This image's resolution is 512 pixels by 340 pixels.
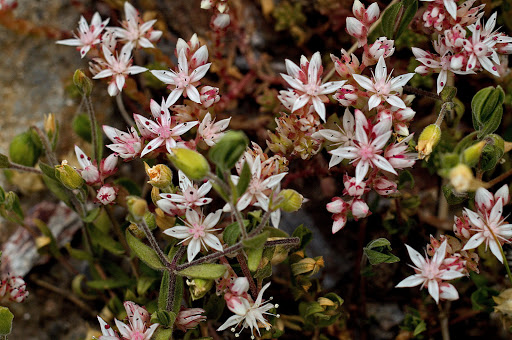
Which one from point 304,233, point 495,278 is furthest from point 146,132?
point 495,278

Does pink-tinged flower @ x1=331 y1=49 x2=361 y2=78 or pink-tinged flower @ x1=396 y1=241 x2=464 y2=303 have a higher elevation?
pink-tinged flower @ x1=331 y1=49 x2=361 y2=78

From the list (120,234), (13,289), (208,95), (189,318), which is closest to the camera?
(189,318)

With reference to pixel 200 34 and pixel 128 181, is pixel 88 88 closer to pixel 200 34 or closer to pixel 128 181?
pixel 128 181

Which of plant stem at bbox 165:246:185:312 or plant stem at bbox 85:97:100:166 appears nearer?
plant stem at bbox 165:246:185:312

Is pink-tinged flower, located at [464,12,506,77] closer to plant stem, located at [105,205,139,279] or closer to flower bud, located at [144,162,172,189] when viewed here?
flower bud, located at [144,162,172,189]

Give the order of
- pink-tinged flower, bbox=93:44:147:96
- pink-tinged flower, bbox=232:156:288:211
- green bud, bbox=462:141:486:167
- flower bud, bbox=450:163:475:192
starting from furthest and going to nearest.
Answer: pink-tinged flower, bbox=93:44:147:96, pink-tinged flower, bbox=232:156:288:211, green bud, bbox=462:141:486:167, flower bud, bbox=450:163:475:192

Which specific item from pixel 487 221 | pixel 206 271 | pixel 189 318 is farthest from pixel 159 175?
pixel 487 221

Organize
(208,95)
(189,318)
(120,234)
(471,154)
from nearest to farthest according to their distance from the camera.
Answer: (471,154) → (189,318) → (208,95) → (120,234)

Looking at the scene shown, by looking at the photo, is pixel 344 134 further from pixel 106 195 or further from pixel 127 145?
pixel 106 195

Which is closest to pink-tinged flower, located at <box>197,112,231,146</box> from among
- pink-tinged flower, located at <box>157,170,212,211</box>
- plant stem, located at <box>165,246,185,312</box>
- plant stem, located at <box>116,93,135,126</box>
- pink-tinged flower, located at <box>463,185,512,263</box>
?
pink-tinged flower, located at <box>157,170,212,211</box>
